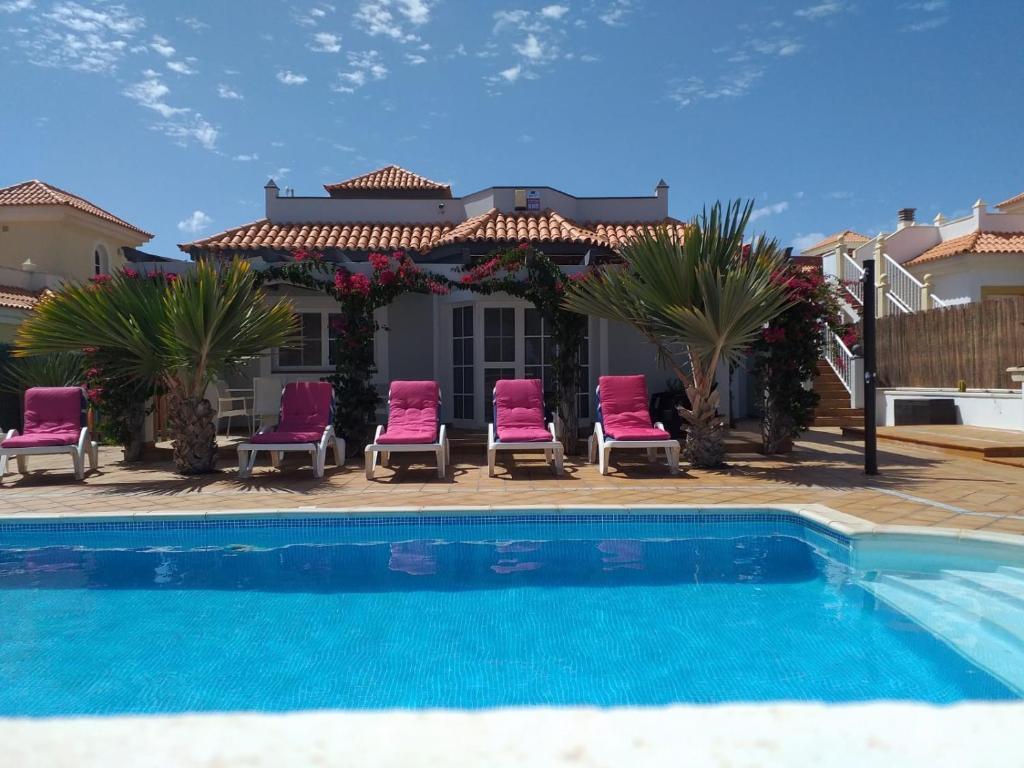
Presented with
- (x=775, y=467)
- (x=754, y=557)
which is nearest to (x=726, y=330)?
(x=775, y=467)

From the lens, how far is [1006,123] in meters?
19.7

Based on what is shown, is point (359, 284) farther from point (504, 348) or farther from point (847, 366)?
point (847, 366)

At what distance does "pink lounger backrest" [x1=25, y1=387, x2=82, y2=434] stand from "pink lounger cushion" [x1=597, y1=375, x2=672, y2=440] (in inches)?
283

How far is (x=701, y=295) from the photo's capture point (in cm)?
838

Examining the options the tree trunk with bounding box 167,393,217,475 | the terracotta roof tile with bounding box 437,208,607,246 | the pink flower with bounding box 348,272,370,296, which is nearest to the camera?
the tree trunk with bounding box 167,393,217,475

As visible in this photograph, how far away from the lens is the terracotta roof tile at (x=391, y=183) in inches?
829

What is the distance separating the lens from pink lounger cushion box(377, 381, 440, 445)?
9031mm

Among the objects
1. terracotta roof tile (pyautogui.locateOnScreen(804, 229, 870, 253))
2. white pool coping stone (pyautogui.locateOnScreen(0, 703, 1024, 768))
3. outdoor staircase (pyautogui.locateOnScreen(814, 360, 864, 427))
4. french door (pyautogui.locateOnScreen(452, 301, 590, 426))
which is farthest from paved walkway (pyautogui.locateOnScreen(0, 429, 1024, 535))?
terracotta roof tile (pyautogui.locateOnScreen(804, 229, 870, 253))

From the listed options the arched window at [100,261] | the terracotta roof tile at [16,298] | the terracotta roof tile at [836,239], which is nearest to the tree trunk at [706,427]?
the terracotta roof tile at [16,298]

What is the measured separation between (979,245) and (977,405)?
12.1 meters

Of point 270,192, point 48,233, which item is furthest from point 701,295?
point 48,233

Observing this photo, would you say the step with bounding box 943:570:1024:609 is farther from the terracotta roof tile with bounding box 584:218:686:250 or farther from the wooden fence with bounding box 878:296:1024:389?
the terracotta roof tile with bounding box 584:218:686:250

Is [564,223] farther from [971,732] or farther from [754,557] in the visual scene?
[971,732]

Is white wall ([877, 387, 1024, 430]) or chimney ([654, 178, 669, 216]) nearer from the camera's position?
white wall ([877, 387, 1024, 430])
